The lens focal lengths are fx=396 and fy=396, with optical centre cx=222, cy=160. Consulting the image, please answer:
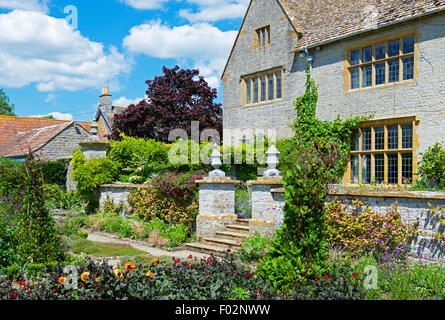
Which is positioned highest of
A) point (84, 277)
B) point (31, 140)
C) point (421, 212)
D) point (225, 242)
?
point (31, 140)

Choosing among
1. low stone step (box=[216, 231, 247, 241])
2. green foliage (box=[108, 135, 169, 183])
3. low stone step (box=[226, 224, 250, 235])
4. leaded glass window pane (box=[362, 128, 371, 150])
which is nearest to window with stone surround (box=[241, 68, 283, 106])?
leaded glass window pane (box=[362, 128, 371, 150])

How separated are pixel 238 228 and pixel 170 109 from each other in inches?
572

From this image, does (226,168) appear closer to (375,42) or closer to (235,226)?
(235,226)

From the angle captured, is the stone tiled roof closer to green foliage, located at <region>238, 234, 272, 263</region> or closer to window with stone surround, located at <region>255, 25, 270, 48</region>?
window with stone surround, located at <region>255, 25, 270, 48</region>

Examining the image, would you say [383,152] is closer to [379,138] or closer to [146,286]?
[379,138]

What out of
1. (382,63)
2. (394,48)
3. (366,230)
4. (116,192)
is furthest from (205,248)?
(394,48)

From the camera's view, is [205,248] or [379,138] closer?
[205,248]

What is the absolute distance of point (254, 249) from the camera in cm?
838

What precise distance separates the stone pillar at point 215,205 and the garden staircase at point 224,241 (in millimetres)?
204

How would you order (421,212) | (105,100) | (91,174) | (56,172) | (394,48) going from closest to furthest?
(421,212)
(394,48)
(91,174)
(56,172)
(105,100)

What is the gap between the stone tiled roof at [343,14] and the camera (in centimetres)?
1308

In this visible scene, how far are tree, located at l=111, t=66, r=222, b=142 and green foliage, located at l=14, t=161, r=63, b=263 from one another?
15.8 meters

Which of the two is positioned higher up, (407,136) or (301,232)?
(407,136)
